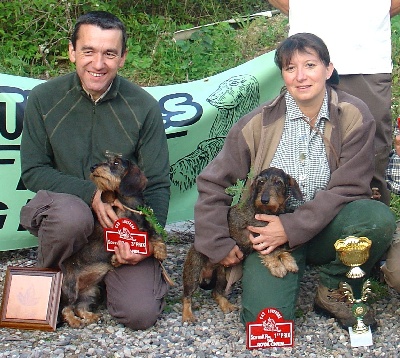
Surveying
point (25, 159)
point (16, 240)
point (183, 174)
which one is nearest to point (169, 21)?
point (183, 174)

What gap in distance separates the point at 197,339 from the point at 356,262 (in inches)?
40.2

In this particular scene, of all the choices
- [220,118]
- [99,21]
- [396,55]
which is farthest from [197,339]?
[396,55]

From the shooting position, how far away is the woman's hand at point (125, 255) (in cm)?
446

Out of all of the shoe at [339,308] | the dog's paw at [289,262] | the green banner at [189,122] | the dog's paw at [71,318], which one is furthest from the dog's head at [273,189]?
the green banner at [189,122]

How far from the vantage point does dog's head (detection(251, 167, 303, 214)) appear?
13.8 feet

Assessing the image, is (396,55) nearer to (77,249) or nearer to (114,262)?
(114,262)

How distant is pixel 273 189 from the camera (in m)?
4.20

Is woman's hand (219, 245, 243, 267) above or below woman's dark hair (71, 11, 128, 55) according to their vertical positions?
below

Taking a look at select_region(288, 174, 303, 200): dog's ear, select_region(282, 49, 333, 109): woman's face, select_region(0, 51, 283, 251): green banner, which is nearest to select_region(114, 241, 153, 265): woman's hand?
select_region(288, 174, 303, 200): dog's ear

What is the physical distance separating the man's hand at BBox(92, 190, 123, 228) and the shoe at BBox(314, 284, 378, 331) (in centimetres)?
133

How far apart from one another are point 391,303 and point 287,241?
0.95 m

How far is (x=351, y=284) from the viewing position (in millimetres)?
4305

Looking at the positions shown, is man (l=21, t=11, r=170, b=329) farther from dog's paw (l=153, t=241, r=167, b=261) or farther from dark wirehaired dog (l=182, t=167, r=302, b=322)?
dark wirehaired dog (l=182, t=167, r=302, b=322)

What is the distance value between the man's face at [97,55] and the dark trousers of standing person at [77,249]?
2.48 ft
